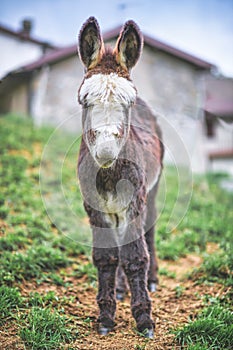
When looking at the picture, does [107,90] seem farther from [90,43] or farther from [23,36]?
[23,36]

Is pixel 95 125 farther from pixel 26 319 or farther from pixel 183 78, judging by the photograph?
pixel 183 78

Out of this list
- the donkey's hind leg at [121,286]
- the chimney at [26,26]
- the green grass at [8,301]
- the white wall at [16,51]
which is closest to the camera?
the green grass at [8,301]

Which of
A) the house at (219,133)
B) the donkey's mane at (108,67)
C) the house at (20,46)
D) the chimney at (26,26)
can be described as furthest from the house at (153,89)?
the house at (219,133)

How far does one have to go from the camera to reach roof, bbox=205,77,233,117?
1783cm

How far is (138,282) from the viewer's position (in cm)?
328

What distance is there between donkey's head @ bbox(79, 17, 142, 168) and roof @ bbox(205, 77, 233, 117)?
14984 mm

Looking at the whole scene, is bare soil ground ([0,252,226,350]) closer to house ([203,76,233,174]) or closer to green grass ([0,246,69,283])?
green grass ([0,246,69,283])

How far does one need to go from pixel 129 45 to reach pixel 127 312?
103 inches

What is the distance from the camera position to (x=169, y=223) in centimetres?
645

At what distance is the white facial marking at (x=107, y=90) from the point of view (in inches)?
107

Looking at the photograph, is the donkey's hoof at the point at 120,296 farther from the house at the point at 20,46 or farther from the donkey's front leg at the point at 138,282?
the house at the point at 20,46

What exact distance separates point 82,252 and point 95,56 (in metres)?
3.08

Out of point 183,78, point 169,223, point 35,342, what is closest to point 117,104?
point 35,342

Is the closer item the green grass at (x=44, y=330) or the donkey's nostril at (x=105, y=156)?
the donkey's nostril at (x=105, y=156)
